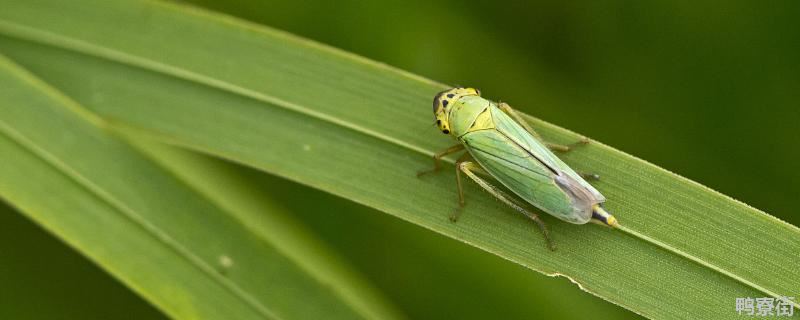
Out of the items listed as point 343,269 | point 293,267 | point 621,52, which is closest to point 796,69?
point 621,52

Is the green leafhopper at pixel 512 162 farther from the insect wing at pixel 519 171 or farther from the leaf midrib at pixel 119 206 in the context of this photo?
the leaf midrib at pixel 119 206

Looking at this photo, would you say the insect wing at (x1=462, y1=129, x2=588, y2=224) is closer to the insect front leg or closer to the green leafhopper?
the green leafhopper

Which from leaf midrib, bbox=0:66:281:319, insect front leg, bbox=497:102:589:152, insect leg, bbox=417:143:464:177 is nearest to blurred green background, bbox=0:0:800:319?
insect front leg, bbox=497:102:589:152

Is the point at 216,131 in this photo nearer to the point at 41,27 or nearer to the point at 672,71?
the point at 41,27

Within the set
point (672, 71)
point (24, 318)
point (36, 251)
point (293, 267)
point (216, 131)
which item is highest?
point (672, 71)

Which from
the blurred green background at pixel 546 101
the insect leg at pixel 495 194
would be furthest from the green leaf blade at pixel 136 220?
the insect leg at pixel 495 194

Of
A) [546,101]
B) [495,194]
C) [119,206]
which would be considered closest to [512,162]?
[495,194]

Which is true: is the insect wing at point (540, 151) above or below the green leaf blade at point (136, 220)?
above
